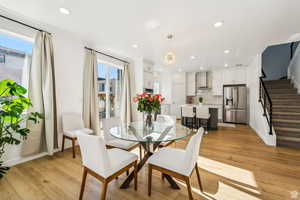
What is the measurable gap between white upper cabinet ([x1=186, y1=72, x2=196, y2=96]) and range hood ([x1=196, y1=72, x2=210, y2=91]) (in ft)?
0.68

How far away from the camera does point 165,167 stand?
1.43 m

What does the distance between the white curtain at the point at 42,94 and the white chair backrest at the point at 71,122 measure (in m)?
0.20

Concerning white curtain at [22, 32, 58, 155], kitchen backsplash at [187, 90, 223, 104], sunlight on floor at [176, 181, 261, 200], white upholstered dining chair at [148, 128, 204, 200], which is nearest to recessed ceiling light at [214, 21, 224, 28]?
white upholstered dining chair at [148, 128, 204, 200]

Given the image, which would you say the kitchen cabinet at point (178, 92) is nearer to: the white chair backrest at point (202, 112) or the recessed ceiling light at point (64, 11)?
the white chair backrest at point (202, 112)

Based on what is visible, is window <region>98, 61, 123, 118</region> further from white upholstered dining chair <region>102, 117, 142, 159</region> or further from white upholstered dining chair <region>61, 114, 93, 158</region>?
white upholstered dining chair <region>102, 117, 142, 159</region>

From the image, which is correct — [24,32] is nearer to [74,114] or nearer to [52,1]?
[52,1]

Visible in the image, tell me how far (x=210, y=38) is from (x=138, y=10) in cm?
189

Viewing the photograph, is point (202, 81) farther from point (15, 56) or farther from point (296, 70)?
point (15, 56)

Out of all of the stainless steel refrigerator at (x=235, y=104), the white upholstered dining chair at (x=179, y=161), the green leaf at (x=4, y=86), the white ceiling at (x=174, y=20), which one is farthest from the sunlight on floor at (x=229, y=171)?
the stainless steel refrigerator at (x=235, y=104)

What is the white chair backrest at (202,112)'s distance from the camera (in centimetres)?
423

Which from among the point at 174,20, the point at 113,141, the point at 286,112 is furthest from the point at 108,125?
the point at 286,112

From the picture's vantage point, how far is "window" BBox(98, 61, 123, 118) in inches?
158

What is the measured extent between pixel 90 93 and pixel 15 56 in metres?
1.48

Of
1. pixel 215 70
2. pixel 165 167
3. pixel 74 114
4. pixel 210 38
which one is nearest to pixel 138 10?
pixel 210 38
